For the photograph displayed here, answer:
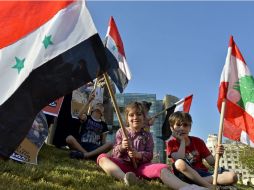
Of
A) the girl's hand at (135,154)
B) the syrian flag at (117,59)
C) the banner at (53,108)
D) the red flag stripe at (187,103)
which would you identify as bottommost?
the girl's hand at (135,154)

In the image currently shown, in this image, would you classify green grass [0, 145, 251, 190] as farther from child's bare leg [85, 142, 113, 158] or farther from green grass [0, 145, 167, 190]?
child's bare leg [85, 142, 113, 158]

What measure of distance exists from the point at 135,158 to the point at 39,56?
229 centimetres

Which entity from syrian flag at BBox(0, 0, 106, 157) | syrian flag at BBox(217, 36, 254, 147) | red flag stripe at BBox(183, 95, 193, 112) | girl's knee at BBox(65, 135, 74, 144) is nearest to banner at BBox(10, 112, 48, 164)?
girl's knee at BBox(65, 135, 74, 144)

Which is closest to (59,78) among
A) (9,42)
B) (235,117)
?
(9,42)

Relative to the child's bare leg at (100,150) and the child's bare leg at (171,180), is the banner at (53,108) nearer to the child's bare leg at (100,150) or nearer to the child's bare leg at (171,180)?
the child's bare leg at (100,150)

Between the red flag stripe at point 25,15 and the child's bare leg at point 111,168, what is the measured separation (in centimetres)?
224

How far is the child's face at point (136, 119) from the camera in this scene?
21.0ft

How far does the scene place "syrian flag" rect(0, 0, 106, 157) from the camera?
13.5 ft

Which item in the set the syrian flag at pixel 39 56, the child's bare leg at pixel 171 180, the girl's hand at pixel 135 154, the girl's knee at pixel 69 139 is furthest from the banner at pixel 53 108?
the syrian flag at pixel 39 56

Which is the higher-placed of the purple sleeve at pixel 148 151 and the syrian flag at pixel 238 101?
the syrian flag at pixel 238 101

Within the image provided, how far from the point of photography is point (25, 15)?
464 centimetres

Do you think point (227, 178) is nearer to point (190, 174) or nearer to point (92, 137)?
point (190, 174)

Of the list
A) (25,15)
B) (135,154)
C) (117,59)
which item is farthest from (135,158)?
(117,59)

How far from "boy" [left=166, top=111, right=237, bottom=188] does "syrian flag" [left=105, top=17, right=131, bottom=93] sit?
13.7ft
